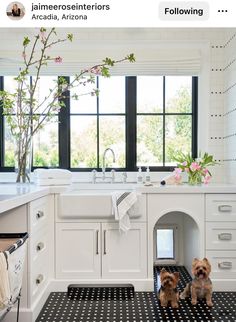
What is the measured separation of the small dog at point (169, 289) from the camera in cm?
285

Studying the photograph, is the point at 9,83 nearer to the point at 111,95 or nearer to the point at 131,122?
the point at 111,95

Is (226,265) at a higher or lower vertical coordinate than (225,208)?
lower

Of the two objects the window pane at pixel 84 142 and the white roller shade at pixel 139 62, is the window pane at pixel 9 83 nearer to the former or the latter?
the white roller shade at pixel 139 62

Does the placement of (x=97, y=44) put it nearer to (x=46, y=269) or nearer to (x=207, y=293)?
(x=46, y=269)

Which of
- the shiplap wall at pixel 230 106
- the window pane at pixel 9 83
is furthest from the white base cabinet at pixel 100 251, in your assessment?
the window pane at pixel 9 83

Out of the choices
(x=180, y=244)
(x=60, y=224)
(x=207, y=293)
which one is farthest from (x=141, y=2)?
(x=180, y=244)

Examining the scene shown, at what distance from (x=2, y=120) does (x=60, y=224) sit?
1575 mm

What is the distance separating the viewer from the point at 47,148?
4211 millimetres

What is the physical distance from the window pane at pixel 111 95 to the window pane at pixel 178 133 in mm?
542

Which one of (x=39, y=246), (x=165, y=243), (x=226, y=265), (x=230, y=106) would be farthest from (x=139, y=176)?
(x=39, y=246)

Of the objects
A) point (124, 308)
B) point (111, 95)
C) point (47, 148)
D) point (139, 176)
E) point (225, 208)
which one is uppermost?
point (111, 95)

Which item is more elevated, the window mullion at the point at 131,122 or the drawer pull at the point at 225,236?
the window mullion at the point at 131,122

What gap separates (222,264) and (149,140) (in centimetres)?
156

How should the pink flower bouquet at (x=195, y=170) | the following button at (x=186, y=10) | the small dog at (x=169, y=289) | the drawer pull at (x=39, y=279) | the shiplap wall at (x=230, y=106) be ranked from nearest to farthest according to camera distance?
1. the following button at (x=186, y=10)
2. the drawer pull at (x=39, y=279)
3. the small dog at (x=169, y=289)
4. the pink flower bouquet at (x=195, y=170)
5. the shiplap wall at (x=230, y=106)
